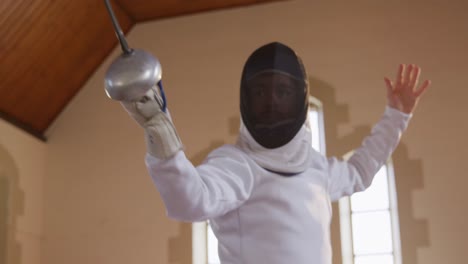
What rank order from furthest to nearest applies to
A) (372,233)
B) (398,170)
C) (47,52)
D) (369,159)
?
(47,52) < (372,233) < (398,170) < (369,159)

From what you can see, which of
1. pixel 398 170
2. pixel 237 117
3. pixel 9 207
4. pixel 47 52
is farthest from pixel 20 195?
pixel 398 170

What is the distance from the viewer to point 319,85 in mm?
5512

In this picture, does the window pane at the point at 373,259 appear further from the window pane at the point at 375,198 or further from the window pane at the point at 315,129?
the window pane at the point at 315,129

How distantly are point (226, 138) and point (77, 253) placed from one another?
4.71 feet

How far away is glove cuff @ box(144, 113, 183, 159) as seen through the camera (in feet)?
5.08

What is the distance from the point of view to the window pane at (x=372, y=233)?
5.27 metres

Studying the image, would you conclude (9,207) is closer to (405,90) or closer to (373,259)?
(373,259)

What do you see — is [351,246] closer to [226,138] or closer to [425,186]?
[425,186]

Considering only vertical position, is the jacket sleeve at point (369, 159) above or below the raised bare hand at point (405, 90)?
below

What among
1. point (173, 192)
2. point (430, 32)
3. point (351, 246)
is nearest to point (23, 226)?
point (351, 246)

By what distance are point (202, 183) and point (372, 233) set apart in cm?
383

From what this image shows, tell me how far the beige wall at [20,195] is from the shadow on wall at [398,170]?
2233 millimetres

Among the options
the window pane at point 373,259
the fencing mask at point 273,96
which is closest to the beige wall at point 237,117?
the window pane at point 373,259

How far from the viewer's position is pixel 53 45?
5.42 meters
